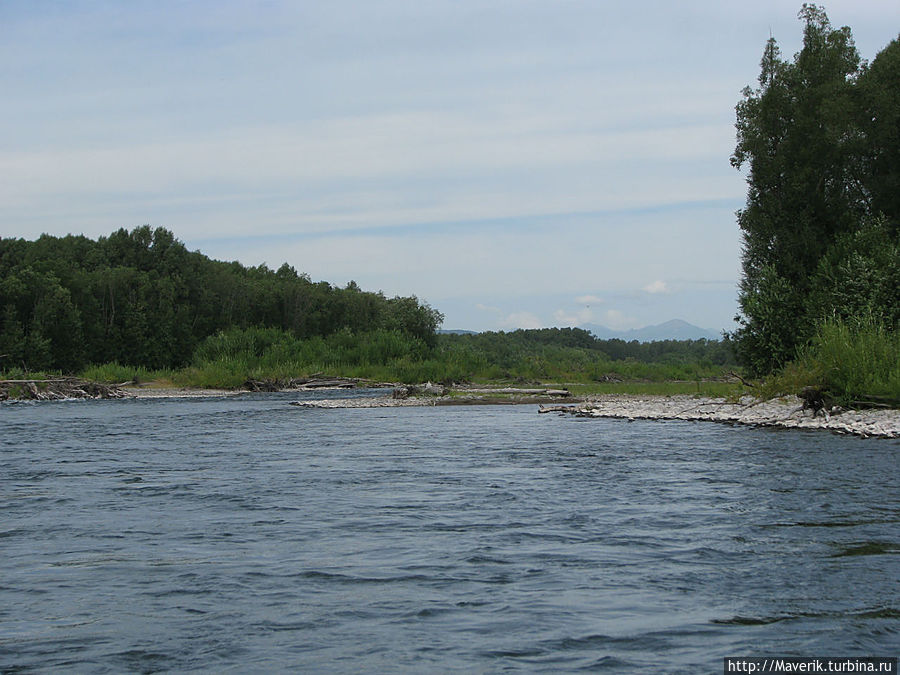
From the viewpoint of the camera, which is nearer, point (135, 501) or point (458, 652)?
point (458, 652)

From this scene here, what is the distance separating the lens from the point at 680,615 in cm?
753

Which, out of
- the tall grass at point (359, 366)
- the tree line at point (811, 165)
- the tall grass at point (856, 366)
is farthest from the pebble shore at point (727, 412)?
the tall grass at point (359, 366)

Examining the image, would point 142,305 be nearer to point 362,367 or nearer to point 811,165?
point 362,367

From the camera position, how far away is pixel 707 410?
29.6 m

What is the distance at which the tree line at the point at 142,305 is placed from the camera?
223 feet

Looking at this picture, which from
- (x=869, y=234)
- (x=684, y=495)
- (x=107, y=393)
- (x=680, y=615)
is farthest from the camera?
(x=107, y=393)

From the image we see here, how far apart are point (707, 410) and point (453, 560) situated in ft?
71.5

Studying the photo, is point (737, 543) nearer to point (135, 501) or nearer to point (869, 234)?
point (135, 501)

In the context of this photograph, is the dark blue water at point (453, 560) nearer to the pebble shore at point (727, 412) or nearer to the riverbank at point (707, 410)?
the pebble shore at point (727, 412)

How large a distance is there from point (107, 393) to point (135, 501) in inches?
1494

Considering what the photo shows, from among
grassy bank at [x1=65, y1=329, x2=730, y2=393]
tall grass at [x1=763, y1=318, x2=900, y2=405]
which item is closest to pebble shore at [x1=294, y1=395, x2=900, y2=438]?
tall grass at [x1=763, y1=318, x2=900, y2=405]

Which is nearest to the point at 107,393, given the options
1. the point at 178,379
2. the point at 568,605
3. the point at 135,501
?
the point at 178,379

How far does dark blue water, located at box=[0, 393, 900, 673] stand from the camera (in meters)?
6.84

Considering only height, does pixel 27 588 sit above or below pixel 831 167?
below
